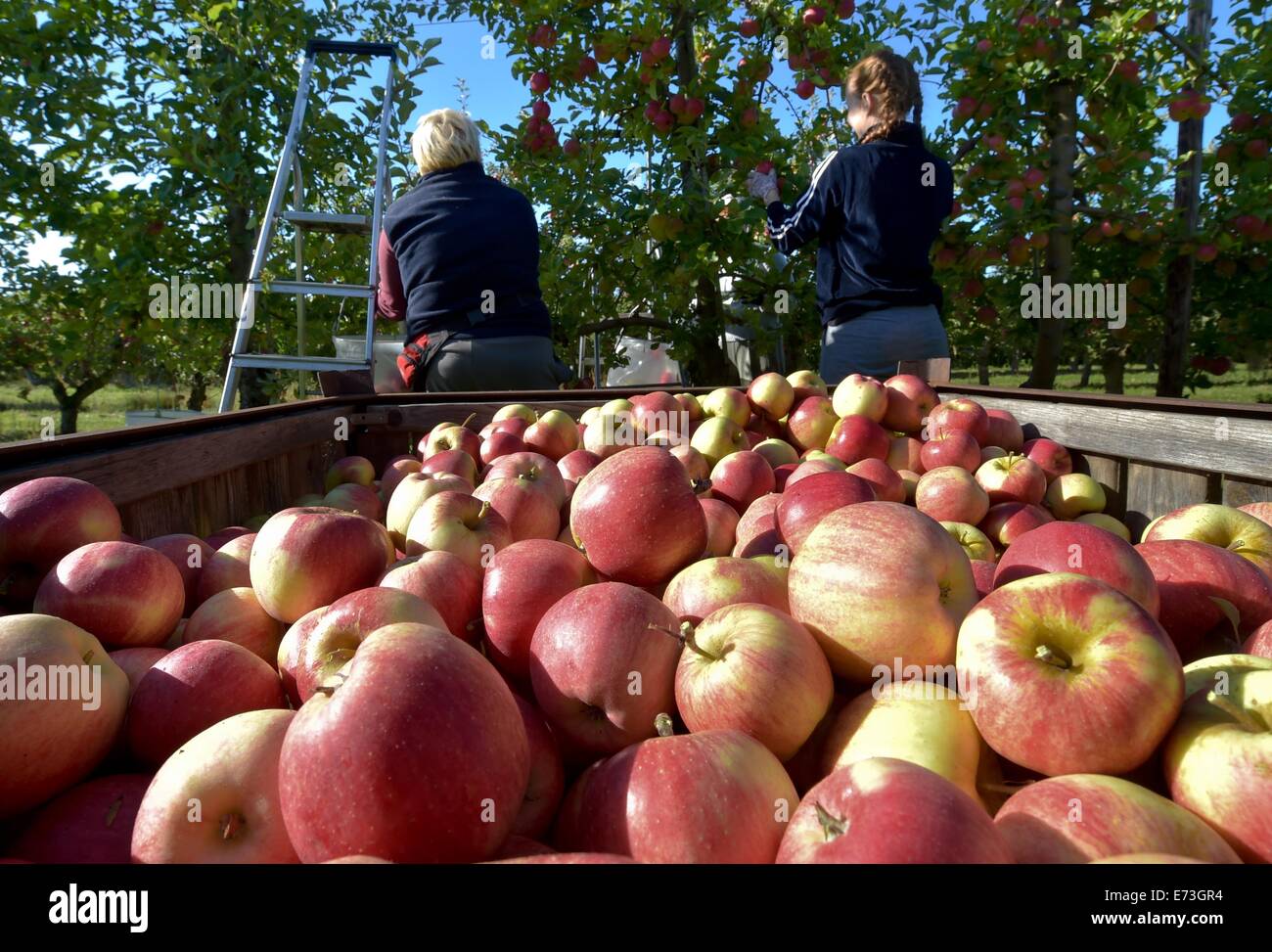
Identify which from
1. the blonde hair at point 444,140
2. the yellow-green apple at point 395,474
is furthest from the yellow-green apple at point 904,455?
the blonde hair at point 444,140

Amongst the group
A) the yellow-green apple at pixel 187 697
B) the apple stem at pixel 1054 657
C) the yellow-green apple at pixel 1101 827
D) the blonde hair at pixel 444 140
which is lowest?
the yellow-green apple at pixel 1101 827

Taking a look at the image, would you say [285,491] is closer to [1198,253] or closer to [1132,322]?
[1198,253]

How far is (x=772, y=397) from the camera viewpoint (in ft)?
10.5

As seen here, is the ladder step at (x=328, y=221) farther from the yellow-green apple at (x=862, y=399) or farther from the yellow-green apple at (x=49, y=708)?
the yellow-green apple at (x=49, y=708)

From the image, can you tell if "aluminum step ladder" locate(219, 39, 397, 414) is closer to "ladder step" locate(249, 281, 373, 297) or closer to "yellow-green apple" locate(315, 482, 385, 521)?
"ladder step" locate(249, 281, 373, 297)

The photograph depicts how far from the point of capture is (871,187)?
3873mm

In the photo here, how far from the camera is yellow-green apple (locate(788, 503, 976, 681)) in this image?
1244mm

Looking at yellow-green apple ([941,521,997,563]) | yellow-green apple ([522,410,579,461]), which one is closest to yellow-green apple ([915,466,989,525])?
yellow-green apple ([941,521,997,563])

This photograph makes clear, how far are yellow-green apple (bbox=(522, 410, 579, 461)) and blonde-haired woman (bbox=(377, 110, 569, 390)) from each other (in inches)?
62.3

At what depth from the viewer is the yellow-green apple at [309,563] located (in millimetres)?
1493

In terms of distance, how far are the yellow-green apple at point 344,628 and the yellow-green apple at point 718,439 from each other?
1.55m

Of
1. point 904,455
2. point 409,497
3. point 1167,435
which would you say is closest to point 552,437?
point 409,497

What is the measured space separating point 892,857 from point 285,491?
2629 millimetres
